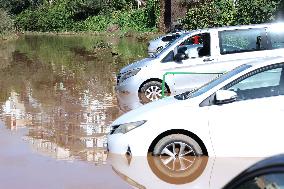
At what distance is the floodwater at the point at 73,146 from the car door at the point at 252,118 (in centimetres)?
25

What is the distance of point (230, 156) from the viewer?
7.15m

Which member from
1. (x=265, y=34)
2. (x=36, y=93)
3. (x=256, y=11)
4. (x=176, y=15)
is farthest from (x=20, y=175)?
(x=176, y=15)

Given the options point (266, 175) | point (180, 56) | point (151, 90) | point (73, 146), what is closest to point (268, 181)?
point (266, 175)

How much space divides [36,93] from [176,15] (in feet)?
92.9

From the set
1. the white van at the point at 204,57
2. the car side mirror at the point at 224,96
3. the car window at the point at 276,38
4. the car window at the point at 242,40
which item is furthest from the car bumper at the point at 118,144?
the car window at the point at 276,38

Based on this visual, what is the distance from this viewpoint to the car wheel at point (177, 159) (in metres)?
7.20

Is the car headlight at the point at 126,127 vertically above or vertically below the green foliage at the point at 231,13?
below

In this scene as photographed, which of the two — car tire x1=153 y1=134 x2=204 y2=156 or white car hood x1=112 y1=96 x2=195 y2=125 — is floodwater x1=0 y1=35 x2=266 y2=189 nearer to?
car tire x1=153 y1=134 x2=204 y2=156

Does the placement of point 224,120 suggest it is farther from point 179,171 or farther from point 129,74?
point 129,74

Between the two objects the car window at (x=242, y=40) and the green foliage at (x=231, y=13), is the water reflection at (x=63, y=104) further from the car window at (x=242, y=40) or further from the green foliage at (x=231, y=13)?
the green foliage at (x=231, y=13)

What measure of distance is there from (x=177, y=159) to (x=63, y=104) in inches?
254

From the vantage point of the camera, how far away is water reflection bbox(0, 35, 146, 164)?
926 centimetres

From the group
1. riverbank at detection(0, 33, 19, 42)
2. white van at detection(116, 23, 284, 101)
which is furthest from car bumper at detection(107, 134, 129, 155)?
riverbank at detection(0, 33, 19, 42)

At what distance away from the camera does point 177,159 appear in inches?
292
